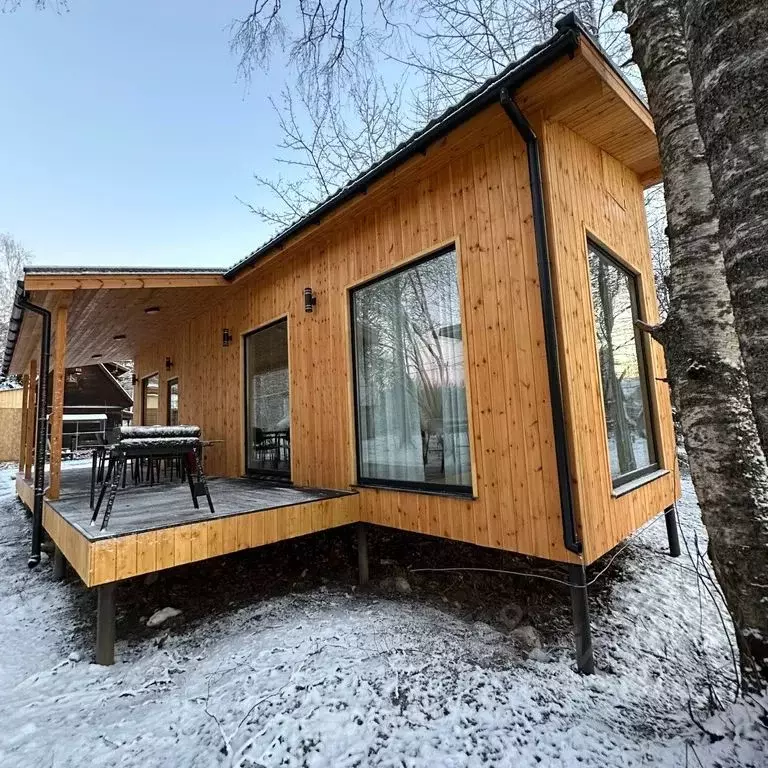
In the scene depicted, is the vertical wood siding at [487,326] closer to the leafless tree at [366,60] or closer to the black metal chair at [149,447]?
the leafless tree at [366,60]

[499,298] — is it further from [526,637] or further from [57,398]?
[57,398]

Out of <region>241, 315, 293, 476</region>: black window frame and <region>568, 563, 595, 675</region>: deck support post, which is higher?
<region>241, 315, 293, 476</region>: black window frame

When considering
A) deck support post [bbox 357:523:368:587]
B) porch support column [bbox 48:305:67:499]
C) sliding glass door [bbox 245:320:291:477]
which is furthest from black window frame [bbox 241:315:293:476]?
porch support column [bbox 48:305:67:499]

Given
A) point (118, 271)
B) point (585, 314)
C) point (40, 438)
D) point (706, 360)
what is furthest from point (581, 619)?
point (40, 438)

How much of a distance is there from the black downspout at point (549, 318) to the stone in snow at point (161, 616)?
2893 mm

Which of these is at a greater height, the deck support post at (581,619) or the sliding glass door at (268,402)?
the sliding glass door at (268,402)

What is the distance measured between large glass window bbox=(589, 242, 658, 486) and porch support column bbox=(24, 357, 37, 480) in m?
7.56

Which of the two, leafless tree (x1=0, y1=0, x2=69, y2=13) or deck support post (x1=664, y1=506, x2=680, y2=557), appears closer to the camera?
leafless tree (x1=0, y1=0, x2=69, y2=13)

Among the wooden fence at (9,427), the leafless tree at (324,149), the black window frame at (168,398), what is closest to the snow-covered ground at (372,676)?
the black window frame at (168,398)

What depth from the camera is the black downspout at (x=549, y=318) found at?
261cm

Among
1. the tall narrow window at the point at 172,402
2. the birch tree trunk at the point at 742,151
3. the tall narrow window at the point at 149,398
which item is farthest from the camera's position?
the tall narrow window at the point at 149,398

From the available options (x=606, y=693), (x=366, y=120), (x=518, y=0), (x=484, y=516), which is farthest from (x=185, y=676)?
(x=366, y=120)

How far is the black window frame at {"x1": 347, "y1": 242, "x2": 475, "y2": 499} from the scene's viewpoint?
3218 mm

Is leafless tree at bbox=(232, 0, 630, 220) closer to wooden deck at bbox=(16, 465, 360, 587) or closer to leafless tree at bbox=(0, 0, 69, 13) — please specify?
leafless tree at bbox=(0, 0, 69, 13)
